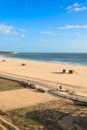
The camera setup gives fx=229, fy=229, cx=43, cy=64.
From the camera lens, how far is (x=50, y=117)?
9414 millimetres

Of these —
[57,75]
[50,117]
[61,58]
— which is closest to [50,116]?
[50,117]

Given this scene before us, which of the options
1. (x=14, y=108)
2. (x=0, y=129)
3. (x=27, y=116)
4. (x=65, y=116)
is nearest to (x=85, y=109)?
(x=65, y=116)

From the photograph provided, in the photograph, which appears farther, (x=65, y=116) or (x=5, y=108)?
(x=5, y=108)

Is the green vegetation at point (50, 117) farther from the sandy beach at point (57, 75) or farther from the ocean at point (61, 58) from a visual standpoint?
the ocean at point (61, 58)

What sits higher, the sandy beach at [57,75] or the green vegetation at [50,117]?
the sandy beach at [57,75]

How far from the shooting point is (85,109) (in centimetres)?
1043

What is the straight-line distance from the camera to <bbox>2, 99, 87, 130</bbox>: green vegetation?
849 cm

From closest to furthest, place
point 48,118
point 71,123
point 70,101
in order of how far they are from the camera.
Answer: point 71,123 < point 48,118 < point 70,101

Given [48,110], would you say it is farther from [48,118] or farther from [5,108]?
[5,108]

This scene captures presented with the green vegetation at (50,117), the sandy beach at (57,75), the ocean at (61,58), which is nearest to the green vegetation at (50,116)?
the green vegetation at (50,117)

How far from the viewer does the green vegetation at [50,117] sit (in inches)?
334

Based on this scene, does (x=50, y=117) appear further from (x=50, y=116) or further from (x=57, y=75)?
(x=57, y=75)

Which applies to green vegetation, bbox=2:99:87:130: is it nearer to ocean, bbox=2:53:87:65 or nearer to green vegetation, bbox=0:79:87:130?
green vegetation, bbox=0:79:87:130

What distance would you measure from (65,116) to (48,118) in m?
0.71
